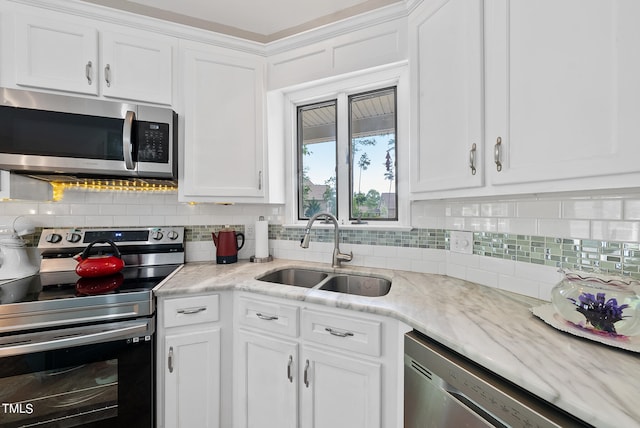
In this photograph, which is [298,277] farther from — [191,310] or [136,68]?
[136,68]

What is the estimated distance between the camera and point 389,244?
1.77 meters

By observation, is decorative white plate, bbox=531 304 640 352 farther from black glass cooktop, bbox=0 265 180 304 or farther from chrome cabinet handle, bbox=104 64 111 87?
chrome cabinet handle, bbox=104 64 111 87

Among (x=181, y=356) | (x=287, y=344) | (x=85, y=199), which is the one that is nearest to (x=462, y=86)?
(x=287, y=344)

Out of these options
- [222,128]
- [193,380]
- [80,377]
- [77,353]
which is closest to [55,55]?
[222,128]

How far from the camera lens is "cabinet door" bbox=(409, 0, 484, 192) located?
106 cm

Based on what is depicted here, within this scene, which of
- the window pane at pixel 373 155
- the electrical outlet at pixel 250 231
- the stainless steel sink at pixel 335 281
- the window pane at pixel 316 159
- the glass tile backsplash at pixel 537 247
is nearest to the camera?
the glass tile backsplash at pixel 537 247

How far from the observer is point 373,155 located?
1.91 metres

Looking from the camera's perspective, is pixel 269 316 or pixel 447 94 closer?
pixel 447 94

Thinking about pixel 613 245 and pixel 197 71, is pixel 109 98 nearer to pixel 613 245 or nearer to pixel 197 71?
pixel 197 71

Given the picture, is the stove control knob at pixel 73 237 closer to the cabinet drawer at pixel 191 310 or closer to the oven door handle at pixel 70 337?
the oven door handle at pixel 70 337

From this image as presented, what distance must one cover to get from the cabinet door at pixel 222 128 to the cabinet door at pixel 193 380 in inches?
34.0

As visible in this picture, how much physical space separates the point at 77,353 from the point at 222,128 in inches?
55.6

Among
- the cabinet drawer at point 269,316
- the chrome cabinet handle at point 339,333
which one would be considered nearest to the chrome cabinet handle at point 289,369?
the cabinet drawer at point 269,316

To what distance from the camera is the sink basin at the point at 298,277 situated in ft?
5.99
